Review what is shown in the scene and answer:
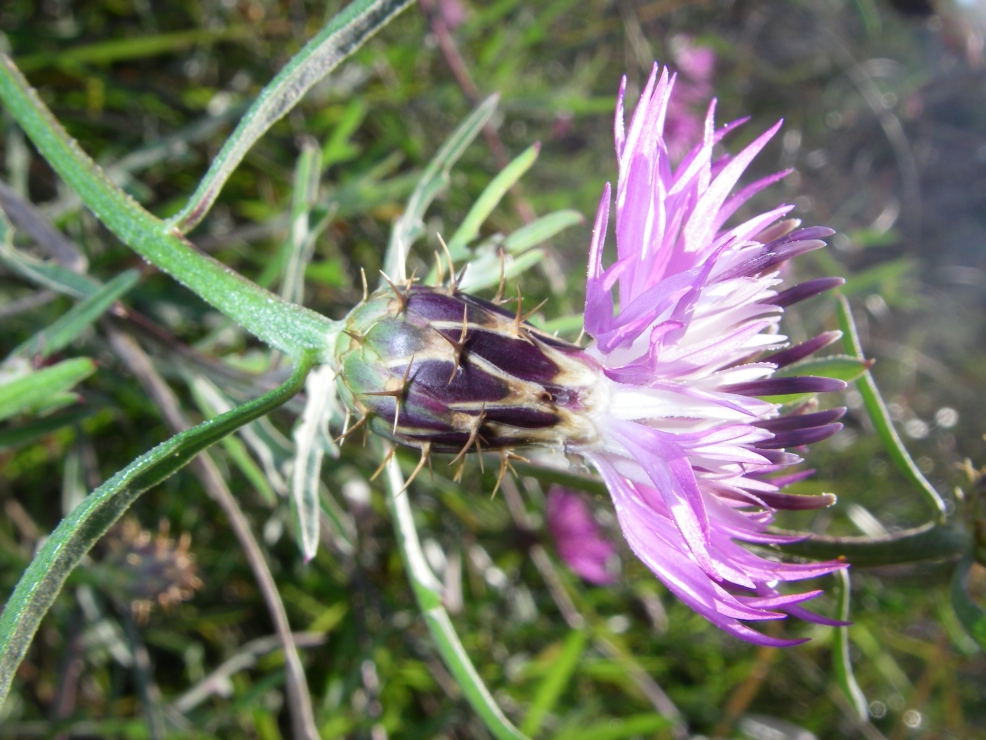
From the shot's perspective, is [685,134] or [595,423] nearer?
[595,423]

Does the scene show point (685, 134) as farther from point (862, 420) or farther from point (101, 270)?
point (101, 270)

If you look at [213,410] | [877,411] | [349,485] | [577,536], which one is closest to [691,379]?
[877,411]

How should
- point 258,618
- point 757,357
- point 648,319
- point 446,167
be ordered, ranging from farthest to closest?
1. point 258,618
2. point 446,167
3. point 757,357
4. point 648,319

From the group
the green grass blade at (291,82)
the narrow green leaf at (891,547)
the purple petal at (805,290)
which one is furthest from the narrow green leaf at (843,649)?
the green grass blade at (291,82)

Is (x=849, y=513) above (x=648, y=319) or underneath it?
underneath

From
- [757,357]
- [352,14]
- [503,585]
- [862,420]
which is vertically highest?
[352,14]

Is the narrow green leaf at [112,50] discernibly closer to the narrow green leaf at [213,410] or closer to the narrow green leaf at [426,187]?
the narrow green leaf at [213,410]

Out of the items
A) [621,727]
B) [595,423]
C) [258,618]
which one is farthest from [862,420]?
[595,423]
